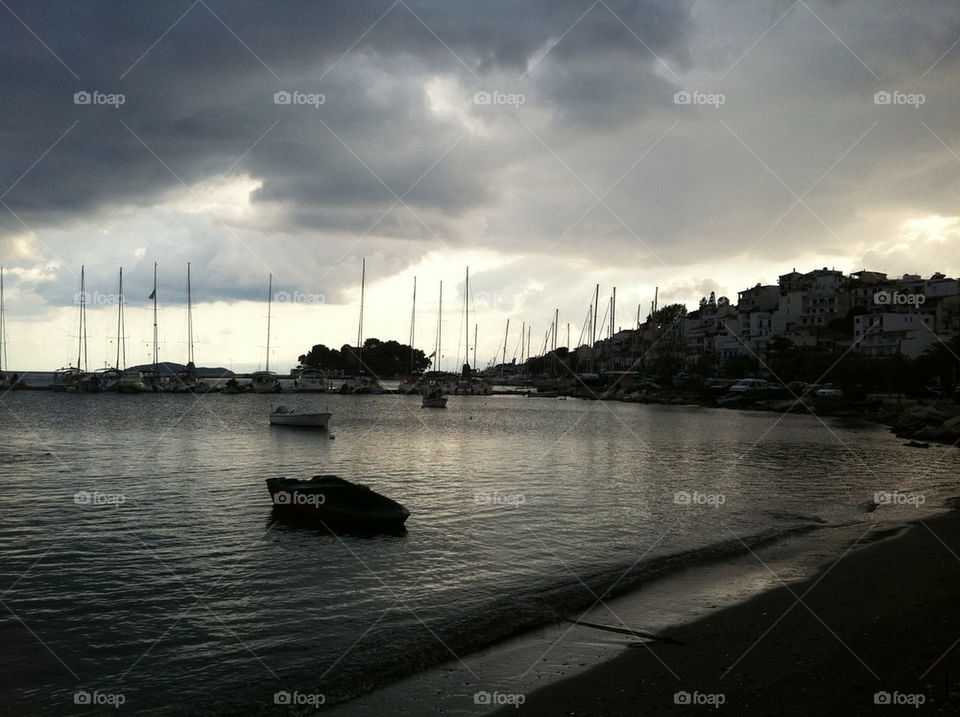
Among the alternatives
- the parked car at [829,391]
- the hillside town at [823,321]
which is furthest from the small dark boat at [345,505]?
the hillside town at [823,321]

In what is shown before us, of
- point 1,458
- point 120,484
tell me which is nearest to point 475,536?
point 120,484

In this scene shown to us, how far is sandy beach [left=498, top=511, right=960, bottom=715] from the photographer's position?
917 cm

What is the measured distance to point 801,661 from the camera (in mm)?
10672

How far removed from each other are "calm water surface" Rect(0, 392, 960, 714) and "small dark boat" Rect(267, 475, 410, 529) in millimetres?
711

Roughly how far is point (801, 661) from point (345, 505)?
1435 cm

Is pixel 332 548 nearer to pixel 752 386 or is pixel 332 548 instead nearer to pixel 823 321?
pixel 752 386

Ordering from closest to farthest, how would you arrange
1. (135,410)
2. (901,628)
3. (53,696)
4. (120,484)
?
1. (53,696)
2. (901,628)
3. (120,484)
4. (135,410)

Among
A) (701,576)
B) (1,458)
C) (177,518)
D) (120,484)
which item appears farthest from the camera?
(1,458)

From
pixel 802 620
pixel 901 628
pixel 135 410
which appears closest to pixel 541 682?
pixel 802 620

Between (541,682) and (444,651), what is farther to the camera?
(444,651)

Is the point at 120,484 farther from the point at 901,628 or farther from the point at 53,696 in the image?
the point at 901,628

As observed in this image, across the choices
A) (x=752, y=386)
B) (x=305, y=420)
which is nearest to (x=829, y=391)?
(x=752, y=386)

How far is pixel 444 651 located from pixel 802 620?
6587 mm

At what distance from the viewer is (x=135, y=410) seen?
87438 millimetres
